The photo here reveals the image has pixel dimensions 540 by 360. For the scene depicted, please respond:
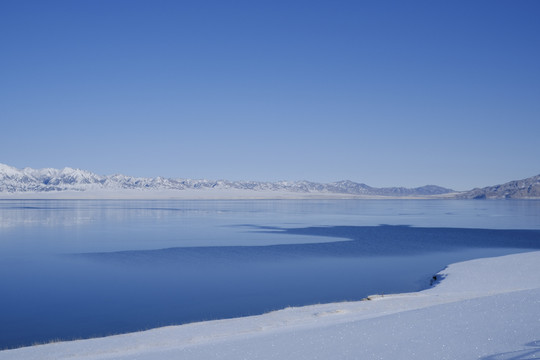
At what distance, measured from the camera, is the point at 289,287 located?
51.5 ft

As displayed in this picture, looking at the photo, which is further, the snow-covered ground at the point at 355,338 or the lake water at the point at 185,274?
the lake water at the point at 185,274

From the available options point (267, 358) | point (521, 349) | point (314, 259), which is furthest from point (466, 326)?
point (314, 259)

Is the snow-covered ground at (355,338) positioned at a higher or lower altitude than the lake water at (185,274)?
higher

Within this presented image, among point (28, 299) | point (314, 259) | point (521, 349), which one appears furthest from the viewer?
point (314, 259)

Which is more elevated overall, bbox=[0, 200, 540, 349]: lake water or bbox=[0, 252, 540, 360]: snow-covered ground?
bbox=[0, 252, 540, 360]: snow-covered ground

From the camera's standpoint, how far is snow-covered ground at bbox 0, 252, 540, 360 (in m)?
5.52

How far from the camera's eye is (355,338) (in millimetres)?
6258

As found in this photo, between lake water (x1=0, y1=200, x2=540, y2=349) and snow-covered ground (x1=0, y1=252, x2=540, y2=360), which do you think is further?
lake water (x1=0, y1=200, x2=540, y2=349)

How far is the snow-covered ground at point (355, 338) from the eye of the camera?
18.1 feet

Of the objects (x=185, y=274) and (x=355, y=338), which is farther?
(x=185, y=274)

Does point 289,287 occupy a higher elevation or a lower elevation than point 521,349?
lower

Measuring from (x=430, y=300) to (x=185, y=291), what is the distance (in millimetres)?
7722

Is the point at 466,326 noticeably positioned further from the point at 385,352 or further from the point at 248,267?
the point at 248,267

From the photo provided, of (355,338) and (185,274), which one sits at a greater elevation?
(355,338)
